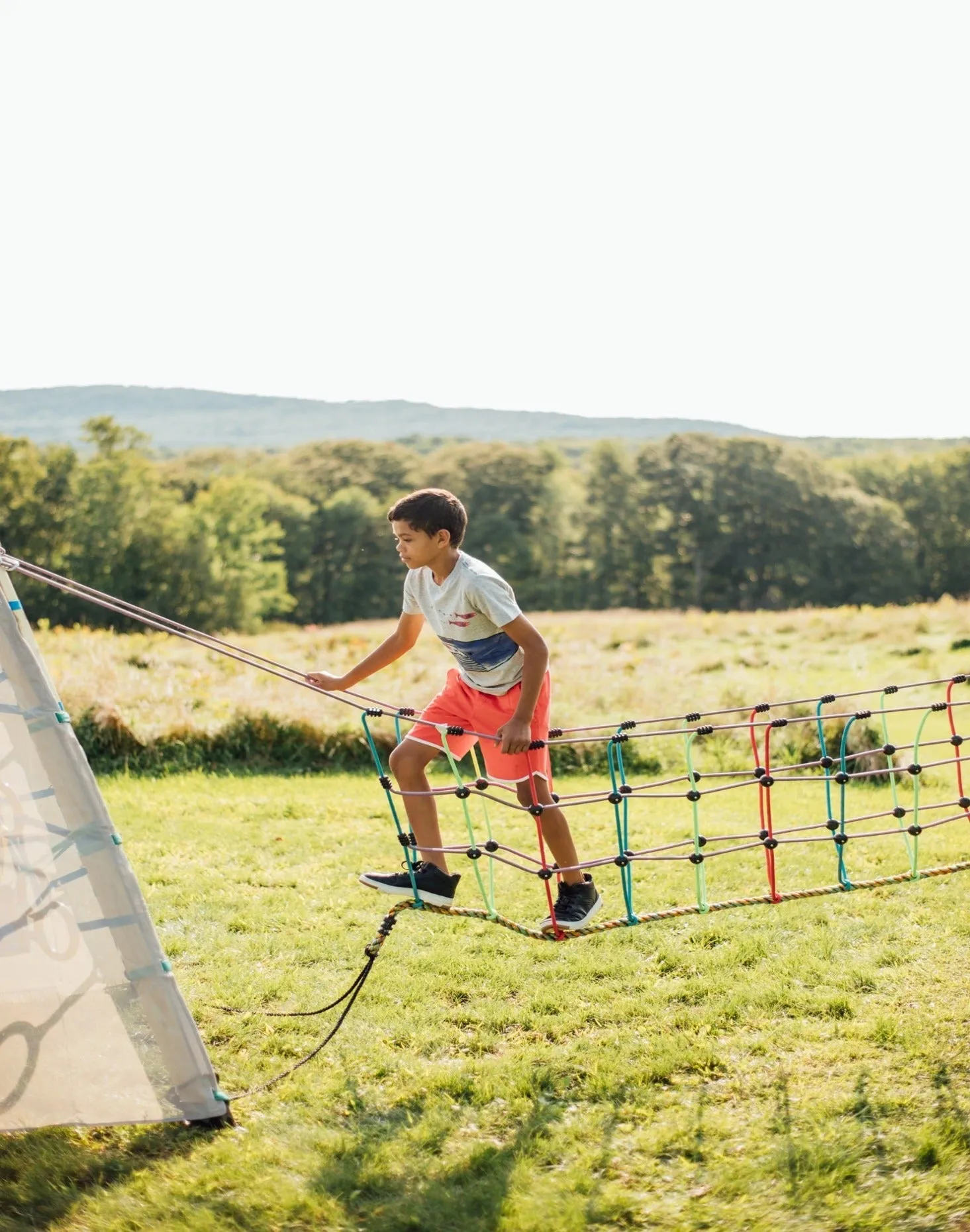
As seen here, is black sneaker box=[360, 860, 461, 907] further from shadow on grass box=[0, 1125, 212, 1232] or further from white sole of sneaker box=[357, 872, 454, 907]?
shadow on grass box=[0, 1125, 212, 1232]

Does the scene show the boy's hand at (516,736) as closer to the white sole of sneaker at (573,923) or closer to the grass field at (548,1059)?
the white sole of sneaker at (573,923)

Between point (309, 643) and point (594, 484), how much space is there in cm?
4471

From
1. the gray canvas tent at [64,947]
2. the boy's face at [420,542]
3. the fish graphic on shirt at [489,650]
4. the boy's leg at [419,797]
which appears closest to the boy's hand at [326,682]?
the boy's leg at [419,797]

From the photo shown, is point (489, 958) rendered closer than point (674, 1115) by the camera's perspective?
No

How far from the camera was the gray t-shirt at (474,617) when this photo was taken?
456 cm

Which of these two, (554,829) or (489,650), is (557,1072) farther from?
(489,650)

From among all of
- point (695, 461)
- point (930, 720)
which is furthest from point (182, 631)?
point (695, 461)

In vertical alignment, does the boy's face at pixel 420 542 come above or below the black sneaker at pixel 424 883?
above

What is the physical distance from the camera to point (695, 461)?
200 ft

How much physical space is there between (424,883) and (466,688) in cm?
81

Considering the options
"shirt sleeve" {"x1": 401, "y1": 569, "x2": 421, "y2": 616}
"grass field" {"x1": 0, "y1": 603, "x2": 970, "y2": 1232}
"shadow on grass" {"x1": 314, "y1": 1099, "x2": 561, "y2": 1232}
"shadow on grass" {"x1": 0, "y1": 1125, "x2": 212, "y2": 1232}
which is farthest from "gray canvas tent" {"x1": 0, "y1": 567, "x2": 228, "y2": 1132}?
"shirt sleeve" {"x1": 401, "y1": 569, "x2": 421, "y2": 616}

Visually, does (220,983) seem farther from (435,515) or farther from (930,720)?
(930,720)

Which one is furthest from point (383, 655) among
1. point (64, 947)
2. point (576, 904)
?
point (64, 947)

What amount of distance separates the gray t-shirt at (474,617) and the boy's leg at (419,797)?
362 mm
